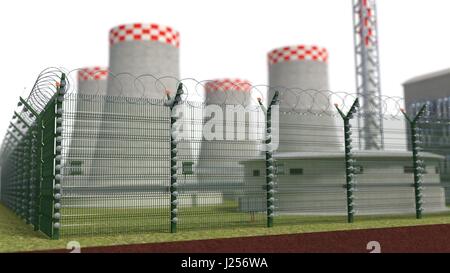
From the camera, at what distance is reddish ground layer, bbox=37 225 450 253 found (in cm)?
639

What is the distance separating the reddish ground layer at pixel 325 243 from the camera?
21.0 ft

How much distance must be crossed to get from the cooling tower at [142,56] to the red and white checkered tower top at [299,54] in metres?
7.87

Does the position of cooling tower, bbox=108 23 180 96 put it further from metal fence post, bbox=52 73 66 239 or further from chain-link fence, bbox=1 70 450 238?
metal fence post, bbox=52 73 66 239

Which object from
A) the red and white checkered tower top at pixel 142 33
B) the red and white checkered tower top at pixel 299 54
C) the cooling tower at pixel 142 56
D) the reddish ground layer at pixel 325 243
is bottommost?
the reddish ground layer at pixel 325 243

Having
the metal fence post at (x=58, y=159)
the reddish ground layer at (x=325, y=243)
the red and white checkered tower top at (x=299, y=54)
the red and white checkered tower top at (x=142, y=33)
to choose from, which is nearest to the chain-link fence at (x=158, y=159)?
the metal fence post at (x=58, y=159)

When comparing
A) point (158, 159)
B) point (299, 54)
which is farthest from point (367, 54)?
point (158, 159)

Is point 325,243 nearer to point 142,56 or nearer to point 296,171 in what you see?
point 296,171

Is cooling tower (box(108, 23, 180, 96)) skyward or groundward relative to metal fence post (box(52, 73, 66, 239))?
skyward

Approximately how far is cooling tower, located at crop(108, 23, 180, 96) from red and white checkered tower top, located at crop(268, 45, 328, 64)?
787 cm

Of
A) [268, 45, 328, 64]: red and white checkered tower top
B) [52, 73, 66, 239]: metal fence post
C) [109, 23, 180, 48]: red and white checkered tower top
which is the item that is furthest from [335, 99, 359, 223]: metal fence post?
[268, 45, 328, 64]: red and white checkered tower top

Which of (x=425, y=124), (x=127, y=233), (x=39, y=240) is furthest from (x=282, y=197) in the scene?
(x=39, y=240)

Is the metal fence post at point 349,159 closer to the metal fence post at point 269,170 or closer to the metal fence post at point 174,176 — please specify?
the metal fence post at point 269,170
